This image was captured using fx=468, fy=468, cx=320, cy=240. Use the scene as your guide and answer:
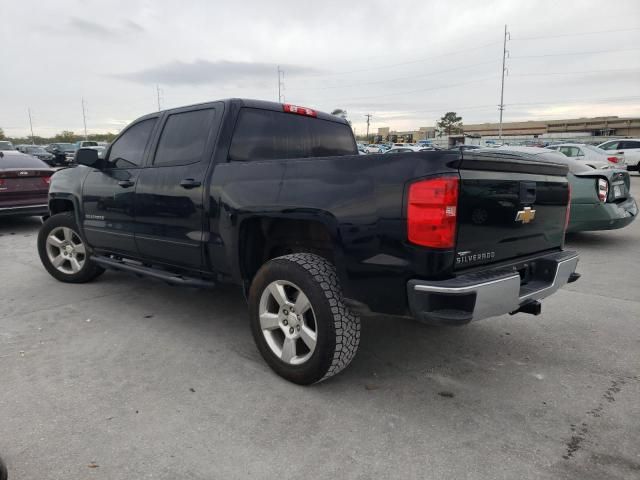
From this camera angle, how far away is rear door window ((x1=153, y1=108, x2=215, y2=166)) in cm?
373

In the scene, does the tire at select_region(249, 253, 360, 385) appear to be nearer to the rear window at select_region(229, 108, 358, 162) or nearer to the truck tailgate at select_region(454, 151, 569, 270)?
the truck tailgate at select_region(454, 151, 569, 270)

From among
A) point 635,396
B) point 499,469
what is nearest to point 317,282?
point 499,469

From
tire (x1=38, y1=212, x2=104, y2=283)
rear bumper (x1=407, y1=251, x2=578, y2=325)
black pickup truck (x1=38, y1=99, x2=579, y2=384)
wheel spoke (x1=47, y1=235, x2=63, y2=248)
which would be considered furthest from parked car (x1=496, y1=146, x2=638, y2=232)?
wheel spoke (x1=47, y1=235, x2=63, y2=248)

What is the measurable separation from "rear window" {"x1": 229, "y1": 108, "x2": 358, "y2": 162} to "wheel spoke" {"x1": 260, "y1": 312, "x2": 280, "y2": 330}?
48.9 inches

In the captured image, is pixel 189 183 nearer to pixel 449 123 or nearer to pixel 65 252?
pixel 65 252

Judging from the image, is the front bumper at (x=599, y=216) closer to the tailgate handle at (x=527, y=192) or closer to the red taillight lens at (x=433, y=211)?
the tailgate handle at (x=527, y=192)

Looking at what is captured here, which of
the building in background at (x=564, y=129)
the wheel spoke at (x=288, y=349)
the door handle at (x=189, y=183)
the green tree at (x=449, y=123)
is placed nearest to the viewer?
the wheel spoke at (x=288, y=349)

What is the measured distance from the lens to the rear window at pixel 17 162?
8570mm

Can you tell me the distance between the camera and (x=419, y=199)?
2.40 m

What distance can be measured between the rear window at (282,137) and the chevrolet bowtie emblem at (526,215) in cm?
192

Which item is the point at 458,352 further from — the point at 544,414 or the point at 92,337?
the point at 92,337

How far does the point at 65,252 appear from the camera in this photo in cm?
536

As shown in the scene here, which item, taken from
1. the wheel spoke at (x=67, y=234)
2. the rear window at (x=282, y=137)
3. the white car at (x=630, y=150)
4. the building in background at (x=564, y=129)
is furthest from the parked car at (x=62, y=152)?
the building in background at (x=564, y=129)

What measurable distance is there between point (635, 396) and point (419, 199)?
1929mm
